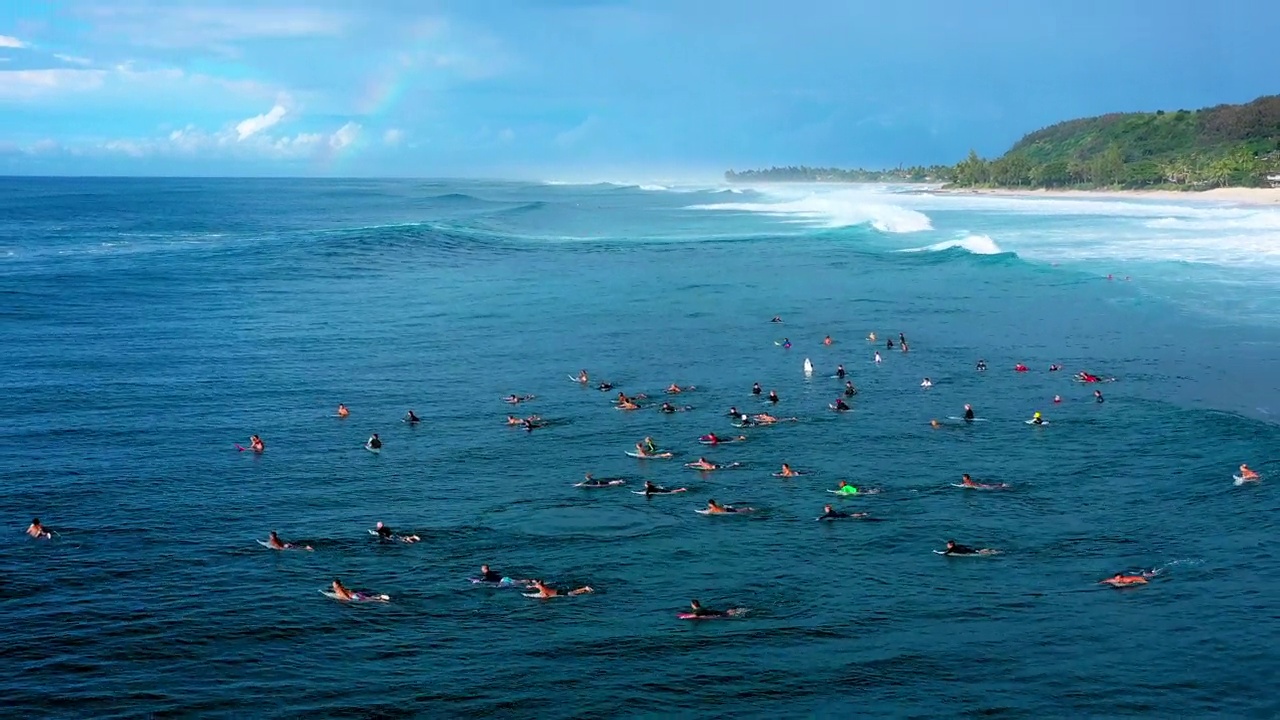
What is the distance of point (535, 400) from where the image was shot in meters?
48.1

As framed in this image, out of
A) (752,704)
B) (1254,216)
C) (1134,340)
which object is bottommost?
(752,704)

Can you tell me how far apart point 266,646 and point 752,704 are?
11284mm

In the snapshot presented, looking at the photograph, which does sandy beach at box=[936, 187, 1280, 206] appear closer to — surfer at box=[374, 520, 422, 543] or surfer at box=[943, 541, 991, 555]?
surfer at box=[943, 541, 991, 555]

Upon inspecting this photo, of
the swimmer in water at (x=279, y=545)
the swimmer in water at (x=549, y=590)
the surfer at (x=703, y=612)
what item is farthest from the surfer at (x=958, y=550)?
the swimmer in water at (x=279, y=545)

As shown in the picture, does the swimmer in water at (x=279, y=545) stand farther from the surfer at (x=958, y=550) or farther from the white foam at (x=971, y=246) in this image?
the white foam at (x=971, y=246)

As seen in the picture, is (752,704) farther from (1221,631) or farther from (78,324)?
(78,324)

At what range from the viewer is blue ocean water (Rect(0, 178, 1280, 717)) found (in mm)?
23844

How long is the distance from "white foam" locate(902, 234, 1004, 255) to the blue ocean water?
2333 cm

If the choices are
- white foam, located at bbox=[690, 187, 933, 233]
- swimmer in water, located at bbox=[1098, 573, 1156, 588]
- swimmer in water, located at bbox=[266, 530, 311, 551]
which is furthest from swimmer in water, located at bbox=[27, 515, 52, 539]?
white foam, located at bbox=[690, 187, 933, 233]

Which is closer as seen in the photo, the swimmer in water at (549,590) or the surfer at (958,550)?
the swimmer in water at (549,590)

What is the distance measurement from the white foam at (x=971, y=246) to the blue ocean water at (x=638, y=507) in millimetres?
23327

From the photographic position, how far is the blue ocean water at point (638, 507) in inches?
939

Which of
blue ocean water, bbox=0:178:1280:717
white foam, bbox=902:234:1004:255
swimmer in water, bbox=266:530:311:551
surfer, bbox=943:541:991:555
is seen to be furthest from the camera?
white foam, bbox=902:234:1004:255

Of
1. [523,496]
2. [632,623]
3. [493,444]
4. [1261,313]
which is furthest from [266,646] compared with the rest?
[1261,313]
